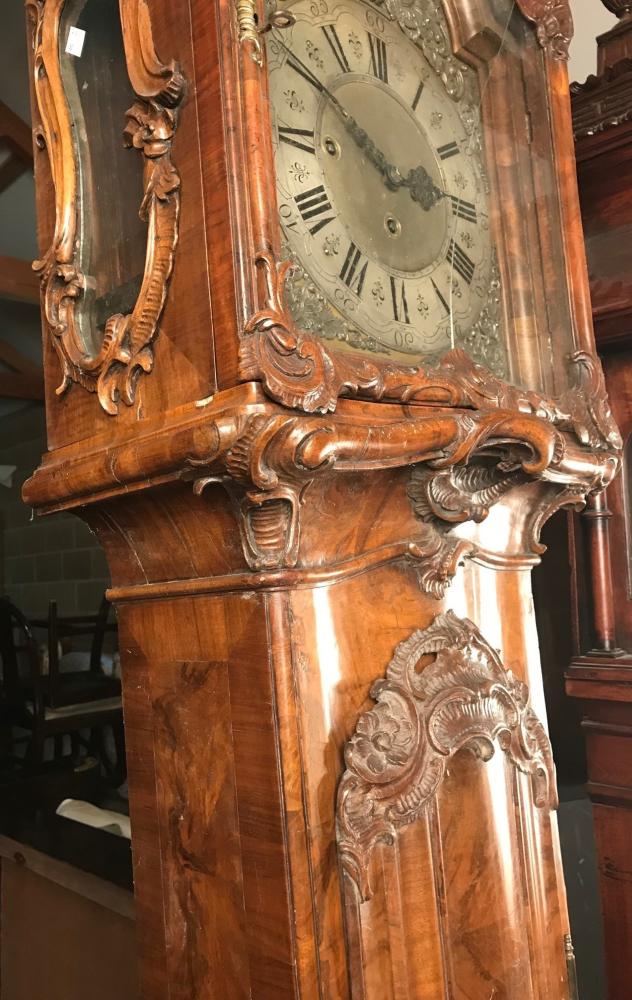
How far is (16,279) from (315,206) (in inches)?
156

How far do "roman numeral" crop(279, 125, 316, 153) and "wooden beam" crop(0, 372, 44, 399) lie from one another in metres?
5.39

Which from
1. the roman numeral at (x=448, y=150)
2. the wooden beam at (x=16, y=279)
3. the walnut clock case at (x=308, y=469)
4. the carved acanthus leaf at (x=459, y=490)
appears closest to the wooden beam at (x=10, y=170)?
the wooden beam at (x=16, y=279)

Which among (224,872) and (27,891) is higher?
(224,872)

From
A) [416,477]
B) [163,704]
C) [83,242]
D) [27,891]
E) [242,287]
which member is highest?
[83,242]

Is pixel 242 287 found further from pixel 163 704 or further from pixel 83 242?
pixel 163 704

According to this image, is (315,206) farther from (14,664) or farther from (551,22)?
(14,664)

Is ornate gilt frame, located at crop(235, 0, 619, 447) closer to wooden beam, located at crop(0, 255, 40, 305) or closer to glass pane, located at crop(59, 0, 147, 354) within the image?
glass pane, located at crop(59, 0, 147, 354)

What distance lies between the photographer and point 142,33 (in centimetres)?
87

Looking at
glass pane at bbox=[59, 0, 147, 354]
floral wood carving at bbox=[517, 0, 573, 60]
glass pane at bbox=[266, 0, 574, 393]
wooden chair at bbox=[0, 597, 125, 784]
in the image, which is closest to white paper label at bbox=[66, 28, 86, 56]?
glass pane at bbox=[59, 0, 147, 354]

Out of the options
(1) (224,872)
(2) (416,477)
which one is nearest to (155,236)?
(2) (416,477)

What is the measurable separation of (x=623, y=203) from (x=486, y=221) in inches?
16.3

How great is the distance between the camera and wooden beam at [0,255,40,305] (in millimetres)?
4434

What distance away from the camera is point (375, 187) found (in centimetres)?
97

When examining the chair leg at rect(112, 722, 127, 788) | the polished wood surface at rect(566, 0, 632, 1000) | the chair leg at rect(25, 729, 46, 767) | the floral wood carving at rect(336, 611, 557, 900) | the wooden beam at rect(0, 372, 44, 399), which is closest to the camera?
the floral wood carving at rect(336, 611, 557, 900)
